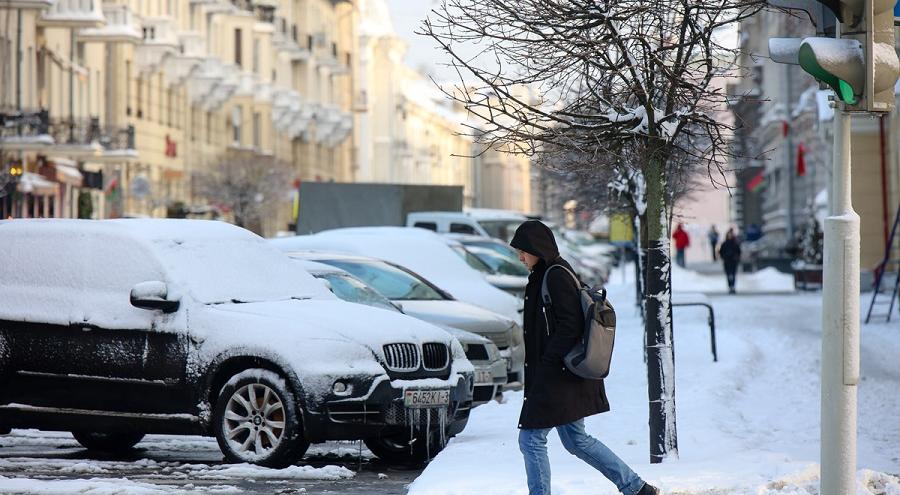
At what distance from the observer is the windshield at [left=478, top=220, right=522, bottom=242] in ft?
128

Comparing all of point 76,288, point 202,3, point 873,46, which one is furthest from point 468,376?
point 202,3

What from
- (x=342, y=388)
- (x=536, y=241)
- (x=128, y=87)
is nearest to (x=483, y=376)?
(x=342, y=388)

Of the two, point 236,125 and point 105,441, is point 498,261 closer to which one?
point 105,441

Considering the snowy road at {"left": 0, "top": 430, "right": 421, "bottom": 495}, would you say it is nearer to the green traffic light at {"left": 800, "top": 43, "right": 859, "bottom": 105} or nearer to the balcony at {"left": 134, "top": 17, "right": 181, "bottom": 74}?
the green traffic light at {"left": 800, "top": 43, "right": 859, "bottom": 105}

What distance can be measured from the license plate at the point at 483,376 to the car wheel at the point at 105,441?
10.6ft

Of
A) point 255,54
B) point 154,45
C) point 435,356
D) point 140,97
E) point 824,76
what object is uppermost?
point 255,54

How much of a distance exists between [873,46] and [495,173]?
7470 inches

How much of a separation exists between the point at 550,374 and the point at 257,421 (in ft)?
10.7

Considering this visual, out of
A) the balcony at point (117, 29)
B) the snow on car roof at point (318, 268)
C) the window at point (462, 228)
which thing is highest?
the balcony at point (117, 29)

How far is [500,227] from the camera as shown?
39625 mm

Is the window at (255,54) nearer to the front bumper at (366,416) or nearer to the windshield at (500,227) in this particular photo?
the windshield at (500,227)

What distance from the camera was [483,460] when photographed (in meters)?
11.3

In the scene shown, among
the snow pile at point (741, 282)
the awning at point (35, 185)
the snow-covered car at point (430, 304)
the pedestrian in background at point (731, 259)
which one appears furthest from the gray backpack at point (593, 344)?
the awning at point (35, 185)

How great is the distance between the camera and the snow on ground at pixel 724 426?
10.0m
